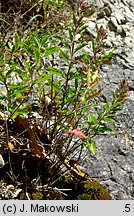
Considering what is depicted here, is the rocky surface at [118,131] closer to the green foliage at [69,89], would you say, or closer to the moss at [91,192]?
the moss at [91,192]

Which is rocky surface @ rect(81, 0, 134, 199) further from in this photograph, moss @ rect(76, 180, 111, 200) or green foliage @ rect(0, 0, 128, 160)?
green foliage @ rect(0, 0, 128, 160)

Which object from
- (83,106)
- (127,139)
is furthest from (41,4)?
(83,106)

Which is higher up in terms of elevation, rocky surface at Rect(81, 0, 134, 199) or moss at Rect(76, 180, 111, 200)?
rocky surface at Rect(81, 0, 134, 199)

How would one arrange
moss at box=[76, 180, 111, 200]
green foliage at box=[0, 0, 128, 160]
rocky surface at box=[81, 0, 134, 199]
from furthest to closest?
rocky surface at box=[81, 0, 134, 199] < moss at box=[76, 180, 111, 200] < green foliage at box=[0, 0, 128, 160]

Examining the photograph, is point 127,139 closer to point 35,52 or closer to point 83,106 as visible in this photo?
point 83,106

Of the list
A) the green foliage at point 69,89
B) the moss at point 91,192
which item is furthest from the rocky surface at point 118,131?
the green foliage at point 69,89

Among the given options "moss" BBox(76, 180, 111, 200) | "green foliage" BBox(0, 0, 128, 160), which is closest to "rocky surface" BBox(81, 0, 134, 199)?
"moss" BBox(76, 180, 111, 200)
